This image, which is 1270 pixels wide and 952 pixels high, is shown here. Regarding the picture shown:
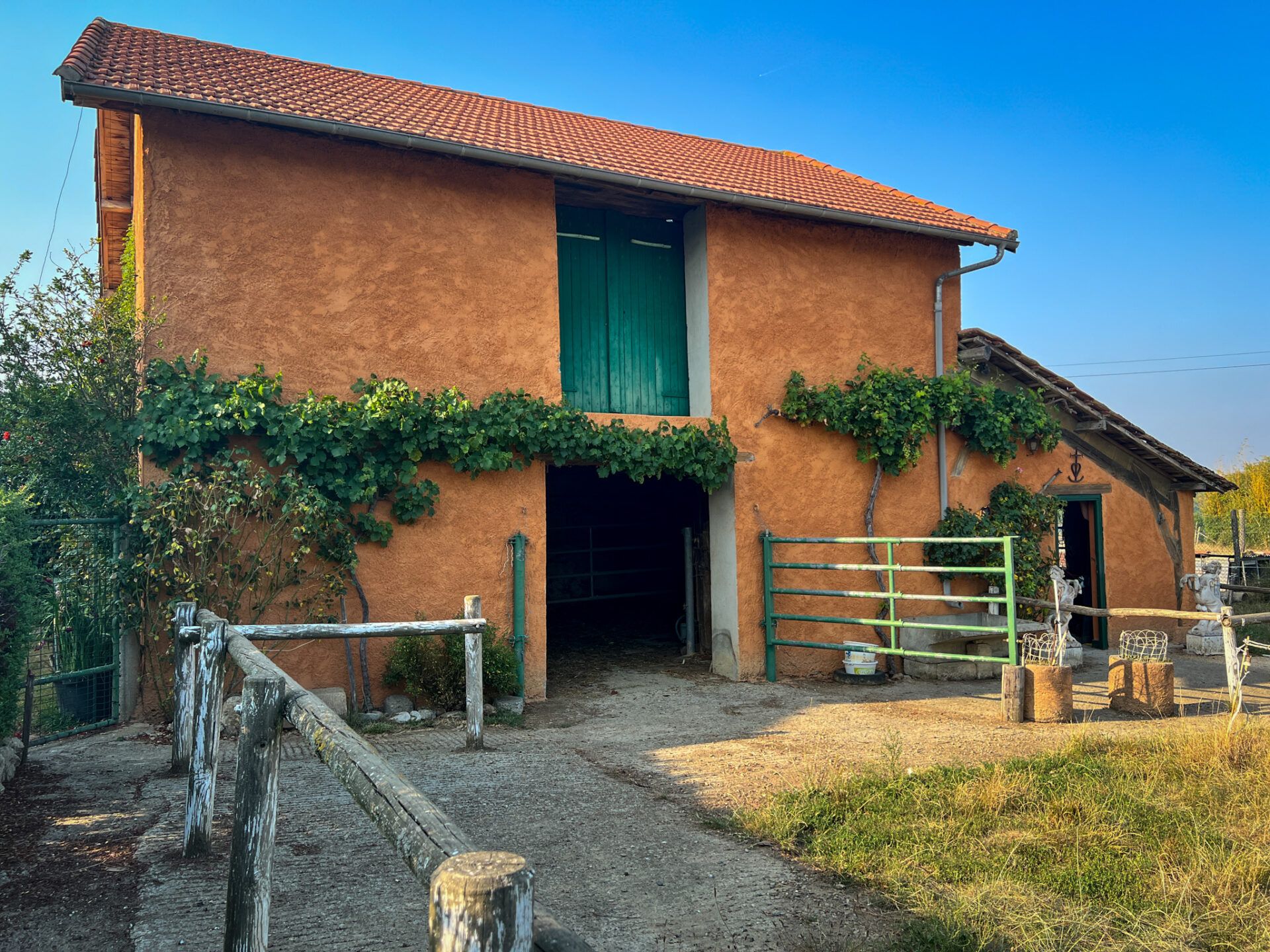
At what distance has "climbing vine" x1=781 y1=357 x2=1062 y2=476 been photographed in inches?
380

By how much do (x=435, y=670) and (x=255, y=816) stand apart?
483 centimetres

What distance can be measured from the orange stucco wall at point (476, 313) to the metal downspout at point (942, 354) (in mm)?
93

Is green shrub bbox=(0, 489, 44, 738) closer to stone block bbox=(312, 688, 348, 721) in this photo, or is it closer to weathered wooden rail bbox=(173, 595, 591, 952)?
weathered wooden rail bbox=(173, 595, 591, 952)

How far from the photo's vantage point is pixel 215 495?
682cm

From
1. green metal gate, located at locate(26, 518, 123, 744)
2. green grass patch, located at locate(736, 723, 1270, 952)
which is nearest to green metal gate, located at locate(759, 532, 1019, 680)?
green grass patch, located at locate(736, 723, 1270, 952)

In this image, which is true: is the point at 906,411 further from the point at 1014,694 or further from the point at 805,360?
the point at 1014,694

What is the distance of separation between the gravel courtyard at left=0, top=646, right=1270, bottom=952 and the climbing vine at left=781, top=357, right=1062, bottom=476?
3.09m

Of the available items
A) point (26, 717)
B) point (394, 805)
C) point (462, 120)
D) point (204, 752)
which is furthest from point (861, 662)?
point (394, 805)

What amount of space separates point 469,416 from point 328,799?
3.83m

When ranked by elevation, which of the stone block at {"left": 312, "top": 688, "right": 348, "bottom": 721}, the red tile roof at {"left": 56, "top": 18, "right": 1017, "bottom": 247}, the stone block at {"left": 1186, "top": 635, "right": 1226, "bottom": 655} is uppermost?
the red tile roof at {"left": 56, "top": 18, "right": 1017, "bottom": 247}

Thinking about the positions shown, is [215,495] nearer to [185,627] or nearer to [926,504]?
[185,627]

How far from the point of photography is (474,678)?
239 inches

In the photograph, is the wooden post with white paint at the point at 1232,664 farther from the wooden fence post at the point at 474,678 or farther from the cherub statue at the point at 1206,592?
the wooden fence post at the point at 474,678

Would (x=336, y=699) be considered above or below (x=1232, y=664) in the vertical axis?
below
